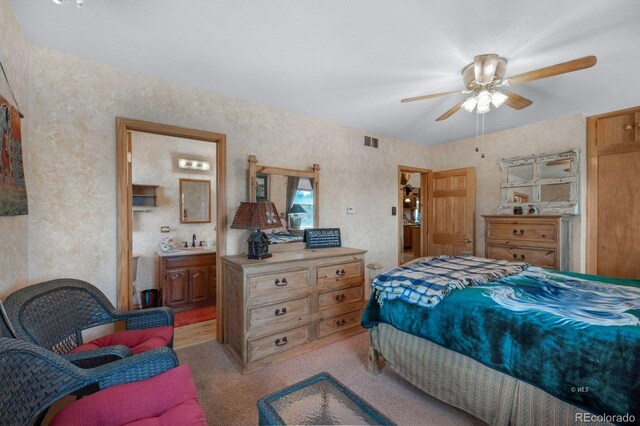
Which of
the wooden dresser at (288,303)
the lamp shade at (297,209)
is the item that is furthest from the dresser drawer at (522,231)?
the lamp shade at (297,209)

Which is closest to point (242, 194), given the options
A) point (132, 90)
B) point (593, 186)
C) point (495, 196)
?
point (132, 90)

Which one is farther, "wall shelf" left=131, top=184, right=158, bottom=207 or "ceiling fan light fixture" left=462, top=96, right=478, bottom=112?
"wall shelf" left=131, top=184, right=158, bottom=207

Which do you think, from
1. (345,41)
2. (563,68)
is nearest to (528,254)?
(563,68)

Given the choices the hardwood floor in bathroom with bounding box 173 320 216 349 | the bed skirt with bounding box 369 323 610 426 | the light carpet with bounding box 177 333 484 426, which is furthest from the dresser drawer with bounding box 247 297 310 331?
the hardwood floor in bathroom with bounding box 173 320 216 349

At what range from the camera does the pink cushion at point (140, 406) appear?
110 centimetres

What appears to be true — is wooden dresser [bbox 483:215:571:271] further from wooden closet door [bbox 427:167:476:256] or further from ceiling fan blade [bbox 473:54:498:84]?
ceiling fan blade [bbox 473:54:498:84]

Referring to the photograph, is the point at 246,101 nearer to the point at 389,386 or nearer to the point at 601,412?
the point at 389,386

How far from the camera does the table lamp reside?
8.39ft

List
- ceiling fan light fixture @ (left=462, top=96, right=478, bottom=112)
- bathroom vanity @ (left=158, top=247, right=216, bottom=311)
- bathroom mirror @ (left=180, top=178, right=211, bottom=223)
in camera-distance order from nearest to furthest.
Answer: ceiling fan light fixture @ (left=462, top=96, right=478, bottom=112), bathroom vanity @ (left=158, top=247, right=216, bottom=311), bathroom mirror @ (left=180, top=178, right=211, bottom=223)

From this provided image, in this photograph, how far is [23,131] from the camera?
6.15ft

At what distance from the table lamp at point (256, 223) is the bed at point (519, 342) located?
45.0 inches

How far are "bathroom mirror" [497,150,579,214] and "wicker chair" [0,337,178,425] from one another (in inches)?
181

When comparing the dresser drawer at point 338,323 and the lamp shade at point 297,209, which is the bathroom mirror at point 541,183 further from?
the lamp shade at point 297,209

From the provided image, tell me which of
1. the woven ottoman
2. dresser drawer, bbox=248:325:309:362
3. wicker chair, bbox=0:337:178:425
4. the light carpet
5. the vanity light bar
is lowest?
the light carpet
